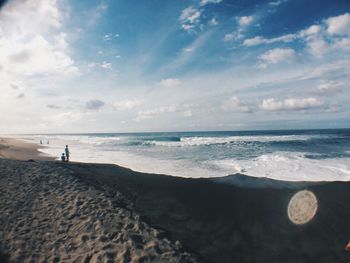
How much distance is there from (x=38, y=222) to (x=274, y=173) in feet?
40.8

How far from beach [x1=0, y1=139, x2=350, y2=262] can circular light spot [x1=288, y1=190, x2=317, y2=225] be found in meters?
Result: 0.07

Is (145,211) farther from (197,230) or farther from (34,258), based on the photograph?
(34,258)

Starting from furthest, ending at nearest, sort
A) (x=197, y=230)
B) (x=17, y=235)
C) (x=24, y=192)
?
1. (x=24, y=192)
2. (x=197, y=230)
3. (x=17, y=235)

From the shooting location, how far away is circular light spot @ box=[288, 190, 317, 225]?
23.9 ft

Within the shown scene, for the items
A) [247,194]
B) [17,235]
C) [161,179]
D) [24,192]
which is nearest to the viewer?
[17,235]

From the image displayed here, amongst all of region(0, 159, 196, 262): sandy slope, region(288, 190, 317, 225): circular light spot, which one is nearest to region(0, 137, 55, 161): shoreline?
region(0, 159, 196, 262): sandy slope

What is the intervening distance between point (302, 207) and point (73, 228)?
25.9 feet

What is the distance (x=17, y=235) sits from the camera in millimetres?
5309

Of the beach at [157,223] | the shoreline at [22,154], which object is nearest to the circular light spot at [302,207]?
the beach at [157,223]

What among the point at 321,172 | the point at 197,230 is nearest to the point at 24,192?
the point at 197,230

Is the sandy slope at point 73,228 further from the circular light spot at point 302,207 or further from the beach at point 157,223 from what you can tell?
the circular light spot at point 302,207

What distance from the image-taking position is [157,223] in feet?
21.7

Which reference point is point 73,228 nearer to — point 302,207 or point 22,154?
point 302,207

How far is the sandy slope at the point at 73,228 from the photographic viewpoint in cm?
481
